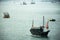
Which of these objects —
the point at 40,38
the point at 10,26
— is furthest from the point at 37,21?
the point at 10,26

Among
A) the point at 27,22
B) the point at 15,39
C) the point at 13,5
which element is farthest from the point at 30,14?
the point at 15,39

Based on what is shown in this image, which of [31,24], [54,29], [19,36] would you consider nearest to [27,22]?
[31,24]

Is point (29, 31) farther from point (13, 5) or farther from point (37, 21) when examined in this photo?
point (13, 5)

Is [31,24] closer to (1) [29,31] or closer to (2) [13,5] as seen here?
(1) [29,31]

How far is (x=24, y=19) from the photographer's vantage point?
A: 70.9 inches

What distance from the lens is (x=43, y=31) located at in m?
1.75

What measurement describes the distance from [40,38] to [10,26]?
0.38m

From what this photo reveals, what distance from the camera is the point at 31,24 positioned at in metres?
1.78

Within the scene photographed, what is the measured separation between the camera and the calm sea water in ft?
5.77

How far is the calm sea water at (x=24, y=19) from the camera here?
5.77 feet

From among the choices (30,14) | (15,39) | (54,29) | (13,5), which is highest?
(13,5)

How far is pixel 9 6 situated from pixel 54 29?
595 mm

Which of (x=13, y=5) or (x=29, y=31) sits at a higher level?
(x=13, y=5)

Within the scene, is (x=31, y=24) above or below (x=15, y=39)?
above
